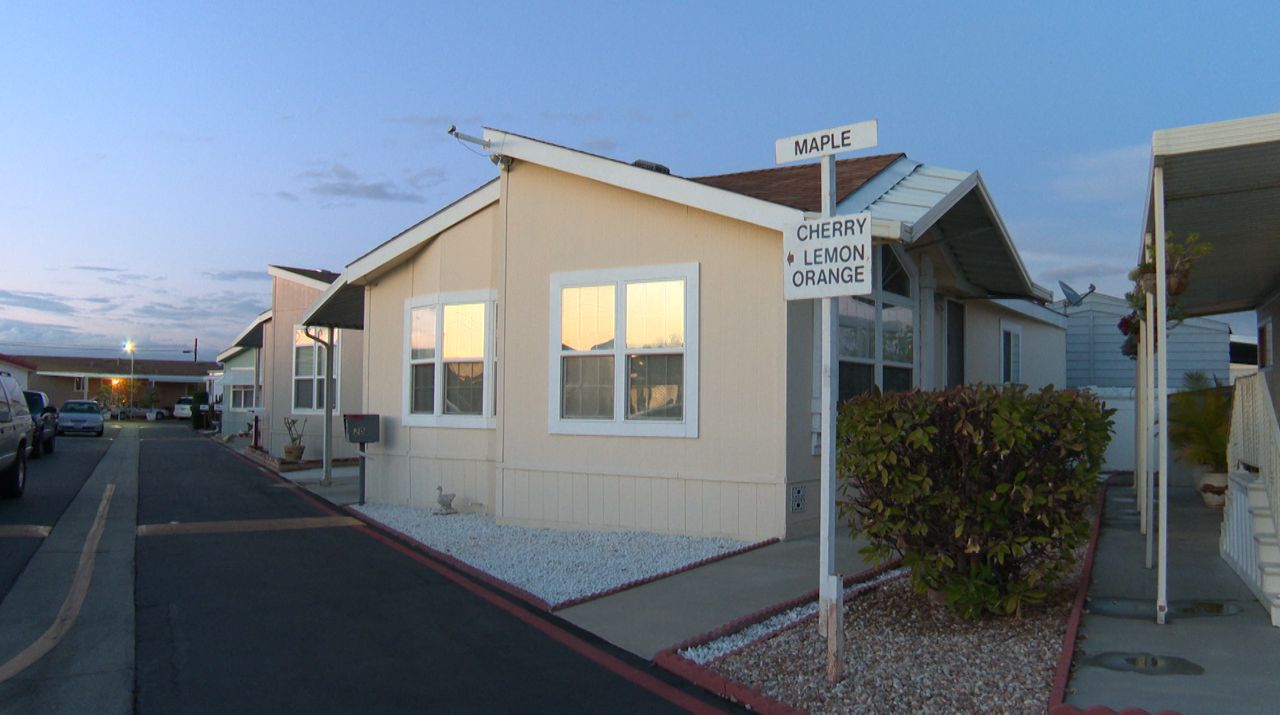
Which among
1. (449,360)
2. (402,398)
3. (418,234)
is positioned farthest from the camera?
(402,398)

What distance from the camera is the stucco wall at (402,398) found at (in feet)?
38.9

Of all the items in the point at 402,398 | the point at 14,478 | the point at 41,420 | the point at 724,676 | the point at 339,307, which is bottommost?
the point at 724,676

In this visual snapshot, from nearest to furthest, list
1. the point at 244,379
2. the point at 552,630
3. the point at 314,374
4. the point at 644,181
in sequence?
the point at 552,630, the point at 644,181, the point at 314,374, the point at 244,379

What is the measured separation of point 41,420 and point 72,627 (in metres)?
18.4

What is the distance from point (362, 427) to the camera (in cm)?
1257

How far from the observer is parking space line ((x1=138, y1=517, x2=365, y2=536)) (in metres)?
11.0

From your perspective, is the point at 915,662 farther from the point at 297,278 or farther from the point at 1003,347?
the point at 297,278

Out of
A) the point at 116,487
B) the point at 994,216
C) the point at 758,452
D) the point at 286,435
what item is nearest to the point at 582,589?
the point at 758,452

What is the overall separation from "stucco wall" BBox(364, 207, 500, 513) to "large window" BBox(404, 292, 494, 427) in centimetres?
14

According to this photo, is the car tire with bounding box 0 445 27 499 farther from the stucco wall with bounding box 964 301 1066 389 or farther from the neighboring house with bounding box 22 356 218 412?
the neighboring house with bounding box 22 356 218 412

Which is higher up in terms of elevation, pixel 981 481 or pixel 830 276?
pixel 830 276

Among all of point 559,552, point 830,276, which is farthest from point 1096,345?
point 830,276

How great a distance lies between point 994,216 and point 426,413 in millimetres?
7615

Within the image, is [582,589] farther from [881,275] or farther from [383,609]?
[881,275]
